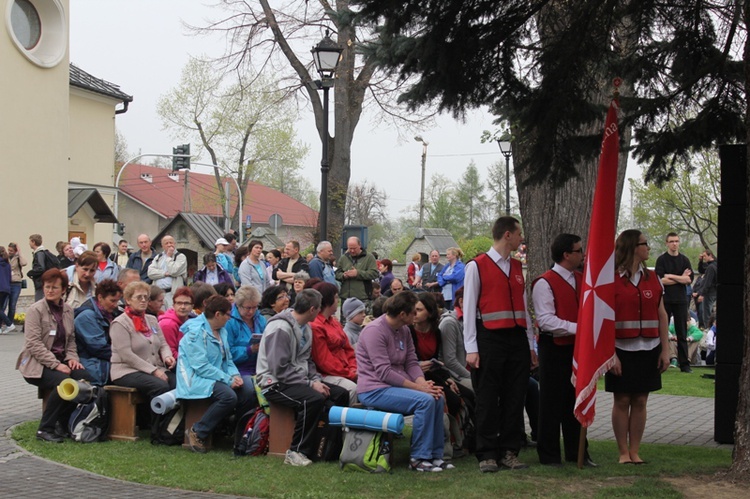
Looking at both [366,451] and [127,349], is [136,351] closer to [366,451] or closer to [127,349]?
[127,349]

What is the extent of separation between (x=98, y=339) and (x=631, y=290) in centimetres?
544

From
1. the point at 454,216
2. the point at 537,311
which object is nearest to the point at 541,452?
the point at 537,311

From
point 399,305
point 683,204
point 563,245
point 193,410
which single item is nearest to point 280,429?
point 193,410

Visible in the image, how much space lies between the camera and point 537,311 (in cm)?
823

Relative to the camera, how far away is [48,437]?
370 inches

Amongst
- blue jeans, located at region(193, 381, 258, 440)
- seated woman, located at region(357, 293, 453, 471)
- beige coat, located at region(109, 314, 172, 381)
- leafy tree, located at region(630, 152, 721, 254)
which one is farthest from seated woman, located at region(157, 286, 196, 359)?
leafy tree, located at region(630, 152, 721, 254)

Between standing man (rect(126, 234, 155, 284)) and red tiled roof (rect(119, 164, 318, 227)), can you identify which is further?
red tiled roof (rect(119, 164, 318, 227))

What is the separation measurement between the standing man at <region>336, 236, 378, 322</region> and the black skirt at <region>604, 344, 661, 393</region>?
28.6 feet

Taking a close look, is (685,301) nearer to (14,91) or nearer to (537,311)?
(537,311)

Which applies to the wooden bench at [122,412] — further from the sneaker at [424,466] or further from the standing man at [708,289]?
the standing man at [708,289]

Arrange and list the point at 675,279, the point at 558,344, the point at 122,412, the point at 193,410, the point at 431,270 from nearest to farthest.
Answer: the point at 558,344, the point at 193,410, the point at 122,412, the point at 675,279, the point at 431,270

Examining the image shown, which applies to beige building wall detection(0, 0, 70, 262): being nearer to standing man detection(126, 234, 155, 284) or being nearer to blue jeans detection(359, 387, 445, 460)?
standing man detection(126, 234, 155, 284)

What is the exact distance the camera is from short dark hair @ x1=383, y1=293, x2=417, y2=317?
27.8 ft

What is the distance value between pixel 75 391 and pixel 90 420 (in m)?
0.42
